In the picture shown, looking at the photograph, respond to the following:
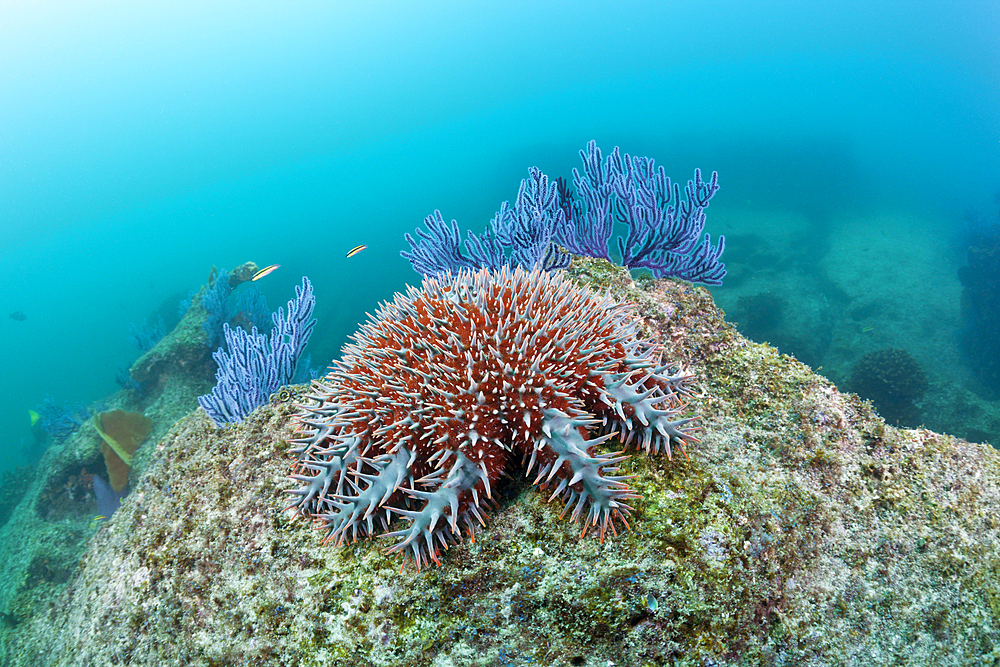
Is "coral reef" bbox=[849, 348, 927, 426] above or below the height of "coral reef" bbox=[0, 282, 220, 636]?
above

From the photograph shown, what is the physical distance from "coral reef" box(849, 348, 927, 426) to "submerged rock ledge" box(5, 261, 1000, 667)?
34.9 ft

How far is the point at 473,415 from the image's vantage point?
201cm

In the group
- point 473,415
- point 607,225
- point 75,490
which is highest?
point 607,225

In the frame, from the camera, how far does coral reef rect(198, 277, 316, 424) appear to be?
12.4 ft

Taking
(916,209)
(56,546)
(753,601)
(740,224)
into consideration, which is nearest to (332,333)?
(56,546)

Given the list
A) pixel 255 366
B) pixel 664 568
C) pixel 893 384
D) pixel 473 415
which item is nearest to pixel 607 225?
pixel 473 415

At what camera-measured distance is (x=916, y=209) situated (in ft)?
96.2

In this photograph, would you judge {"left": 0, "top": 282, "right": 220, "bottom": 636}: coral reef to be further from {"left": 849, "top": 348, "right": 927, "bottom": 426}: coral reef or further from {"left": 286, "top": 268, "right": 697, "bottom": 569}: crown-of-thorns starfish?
{"left": 849, "top": 348, "right": 927, "bottom": 426}: coral reef

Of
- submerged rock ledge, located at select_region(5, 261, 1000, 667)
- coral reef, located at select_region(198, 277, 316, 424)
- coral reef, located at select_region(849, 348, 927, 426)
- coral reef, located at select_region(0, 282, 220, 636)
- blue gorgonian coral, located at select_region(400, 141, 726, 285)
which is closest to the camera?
submerged rock ledge, located at select_region(5, 261, 1000, 667)

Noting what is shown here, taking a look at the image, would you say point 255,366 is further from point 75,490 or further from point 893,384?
point 893,384

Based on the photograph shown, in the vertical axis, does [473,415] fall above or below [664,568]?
above

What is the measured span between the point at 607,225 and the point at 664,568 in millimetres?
3381

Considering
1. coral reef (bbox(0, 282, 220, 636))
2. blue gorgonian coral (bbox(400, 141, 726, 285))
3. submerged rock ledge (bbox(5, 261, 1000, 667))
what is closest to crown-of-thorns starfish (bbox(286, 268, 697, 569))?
submerged rock ledge (bbox(5, 261, 1000, 667))

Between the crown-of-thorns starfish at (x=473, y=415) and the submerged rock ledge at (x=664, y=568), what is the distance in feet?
0.69
